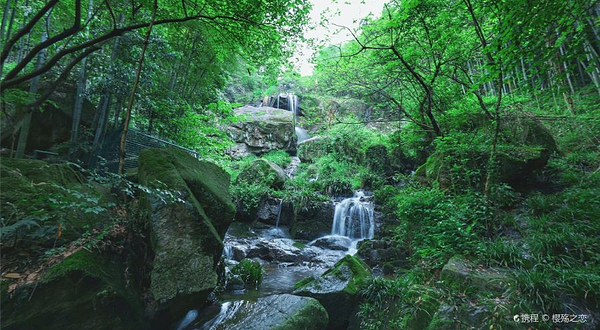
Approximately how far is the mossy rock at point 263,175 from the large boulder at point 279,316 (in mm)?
8984

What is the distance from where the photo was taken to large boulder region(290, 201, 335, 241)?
34.3 feet

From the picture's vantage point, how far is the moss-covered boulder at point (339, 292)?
402cm

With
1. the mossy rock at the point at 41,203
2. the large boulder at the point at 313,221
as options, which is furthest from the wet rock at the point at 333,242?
the mossy rock at the point at 41,203

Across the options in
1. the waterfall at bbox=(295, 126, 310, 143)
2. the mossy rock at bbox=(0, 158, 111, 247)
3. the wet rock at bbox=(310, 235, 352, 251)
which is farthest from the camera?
the waterfall at bbox=(295, 126, 310, 143)

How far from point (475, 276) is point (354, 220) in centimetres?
697

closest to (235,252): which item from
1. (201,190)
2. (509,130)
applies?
(201,190)

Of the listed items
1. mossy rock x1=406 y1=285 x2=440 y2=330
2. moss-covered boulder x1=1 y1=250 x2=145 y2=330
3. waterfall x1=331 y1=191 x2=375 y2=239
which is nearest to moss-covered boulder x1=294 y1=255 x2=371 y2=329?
mossy rock x1=406 y1=285 x2=440 y2=330

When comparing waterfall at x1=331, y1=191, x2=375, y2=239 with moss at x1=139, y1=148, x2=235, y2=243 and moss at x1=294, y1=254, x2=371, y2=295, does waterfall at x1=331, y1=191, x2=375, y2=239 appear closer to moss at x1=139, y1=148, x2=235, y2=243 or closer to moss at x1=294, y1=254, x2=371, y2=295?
moss at x1=294, y1=254, x2=371, y2=295

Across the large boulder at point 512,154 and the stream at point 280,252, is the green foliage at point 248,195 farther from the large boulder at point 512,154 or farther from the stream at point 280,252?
the large boulder at point 512,154

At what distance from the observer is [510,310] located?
2.73 metres

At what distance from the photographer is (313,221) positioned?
35.5ft

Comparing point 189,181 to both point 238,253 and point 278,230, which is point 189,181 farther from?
point 278,230

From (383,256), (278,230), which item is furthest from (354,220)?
(278,230)

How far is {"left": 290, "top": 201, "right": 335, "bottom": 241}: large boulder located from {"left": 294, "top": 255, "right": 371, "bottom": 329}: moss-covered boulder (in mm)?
5911
